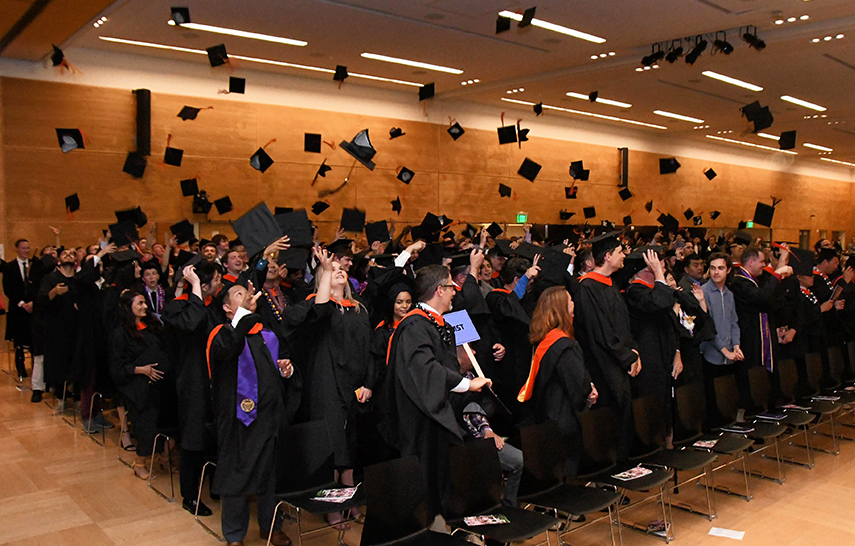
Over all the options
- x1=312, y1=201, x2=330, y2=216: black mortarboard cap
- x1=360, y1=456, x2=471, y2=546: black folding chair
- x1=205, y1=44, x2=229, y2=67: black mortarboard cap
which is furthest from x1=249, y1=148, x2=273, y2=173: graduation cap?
x1=360, y1=456, x2=471, y2=546: black folding chair

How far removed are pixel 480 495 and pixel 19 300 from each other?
30.8 feet

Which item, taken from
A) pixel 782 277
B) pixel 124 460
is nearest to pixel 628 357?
pixel 782 277

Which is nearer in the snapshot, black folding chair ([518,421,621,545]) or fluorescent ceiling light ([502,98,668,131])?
black folding chair ([518,421,621,545])

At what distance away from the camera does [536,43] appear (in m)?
12.1

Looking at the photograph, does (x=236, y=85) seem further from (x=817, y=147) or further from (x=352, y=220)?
(x=817, y=147)

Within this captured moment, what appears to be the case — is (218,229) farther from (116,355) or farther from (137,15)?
(116,355)

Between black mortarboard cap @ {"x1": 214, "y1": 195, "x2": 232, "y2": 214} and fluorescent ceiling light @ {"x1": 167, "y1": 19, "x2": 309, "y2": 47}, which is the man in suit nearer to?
black mortarboard cap @ {"x1": 214, "y1": 195, "x2": 232, "y2": 214}

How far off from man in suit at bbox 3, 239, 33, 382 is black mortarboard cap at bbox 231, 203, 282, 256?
6634 millimetres

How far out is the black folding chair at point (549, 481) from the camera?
→ 4.30 m

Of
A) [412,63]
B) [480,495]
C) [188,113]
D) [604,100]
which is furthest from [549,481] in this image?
[604,100]

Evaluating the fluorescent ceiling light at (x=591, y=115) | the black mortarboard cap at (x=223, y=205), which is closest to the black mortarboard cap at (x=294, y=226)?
the black mortarboard cap at (x=223, y=205)

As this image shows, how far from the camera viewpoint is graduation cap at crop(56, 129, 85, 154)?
10781mm

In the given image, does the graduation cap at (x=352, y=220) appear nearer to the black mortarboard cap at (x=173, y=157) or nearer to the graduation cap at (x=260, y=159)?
the graduation cap at (x=260, y=159)

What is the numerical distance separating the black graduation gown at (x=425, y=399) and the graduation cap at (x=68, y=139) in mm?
8848
